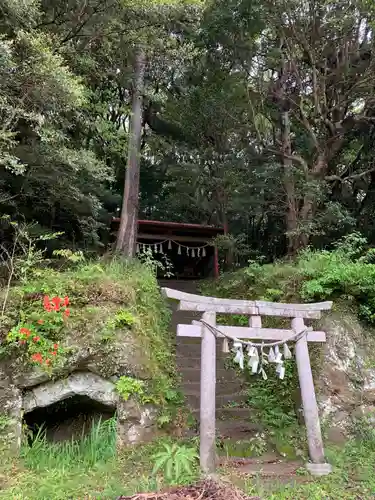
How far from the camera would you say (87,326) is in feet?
18.2

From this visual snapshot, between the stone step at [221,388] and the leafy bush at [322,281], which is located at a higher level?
the leafy bush at [322,281]

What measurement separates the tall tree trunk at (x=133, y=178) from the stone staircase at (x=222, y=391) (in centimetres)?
282

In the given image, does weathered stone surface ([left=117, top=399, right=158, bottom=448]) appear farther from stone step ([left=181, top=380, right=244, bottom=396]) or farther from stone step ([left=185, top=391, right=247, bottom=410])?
stone step ([left=181, top=380, right=244, bottom=396])

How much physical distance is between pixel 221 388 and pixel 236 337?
7.66ft

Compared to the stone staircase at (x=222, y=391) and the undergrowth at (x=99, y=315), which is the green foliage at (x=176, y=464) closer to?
the undergrowth at (x=99, y=315)

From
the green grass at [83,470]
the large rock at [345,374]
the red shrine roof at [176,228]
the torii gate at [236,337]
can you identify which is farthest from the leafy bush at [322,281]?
the red shrine roof at [176,228]

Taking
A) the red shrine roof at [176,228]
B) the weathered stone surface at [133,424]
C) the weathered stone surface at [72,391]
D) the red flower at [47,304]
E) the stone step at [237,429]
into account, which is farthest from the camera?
the red shrine roof at [176,228]

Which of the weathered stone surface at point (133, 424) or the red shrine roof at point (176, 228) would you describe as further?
the red shrine roof at point (176, 228)

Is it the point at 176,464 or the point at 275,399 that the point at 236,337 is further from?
the point at 275,399

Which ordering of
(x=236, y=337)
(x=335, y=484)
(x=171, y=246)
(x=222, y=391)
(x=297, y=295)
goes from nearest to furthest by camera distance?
(x=335, y=484) → (x=236, y=337) → (x=222, y=391) → (x=297, y=295) → (x=171, y=246)

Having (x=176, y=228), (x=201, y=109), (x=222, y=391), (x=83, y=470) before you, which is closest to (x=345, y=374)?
(x=222, y=391)

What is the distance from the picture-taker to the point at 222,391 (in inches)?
275

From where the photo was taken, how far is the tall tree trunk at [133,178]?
1028 cm

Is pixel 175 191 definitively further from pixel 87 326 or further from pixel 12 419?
pixel 12 419
